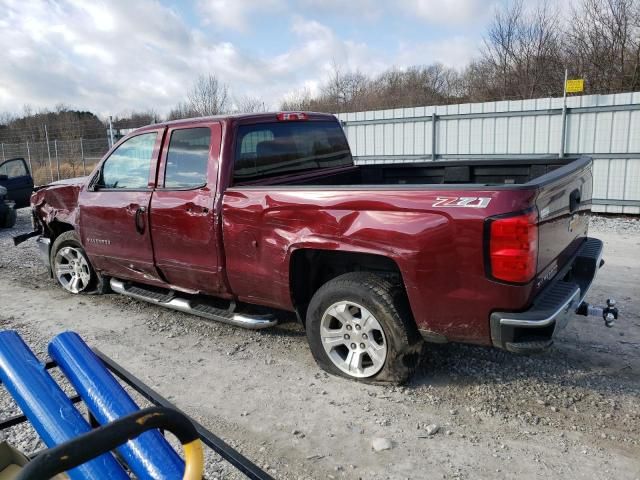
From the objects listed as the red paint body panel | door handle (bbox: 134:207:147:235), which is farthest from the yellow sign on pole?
door handle (bbox: 134:207:147:235)

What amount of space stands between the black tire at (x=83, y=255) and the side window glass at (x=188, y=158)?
1.86m

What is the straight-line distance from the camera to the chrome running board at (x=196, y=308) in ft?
13.5

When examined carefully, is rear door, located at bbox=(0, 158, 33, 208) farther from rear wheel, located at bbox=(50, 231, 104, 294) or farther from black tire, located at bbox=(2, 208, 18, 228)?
rear wheel, located at bbox=(50, 231, 104, 294)

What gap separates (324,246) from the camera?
3.54m

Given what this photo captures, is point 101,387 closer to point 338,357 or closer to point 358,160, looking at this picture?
point 338,357

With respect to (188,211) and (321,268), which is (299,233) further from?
(188,211)

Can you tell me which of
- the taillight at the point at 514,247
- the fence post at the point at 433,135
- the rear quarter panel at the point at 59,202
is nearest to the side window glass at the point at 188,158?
the rear quarter panel at the point at 59,202

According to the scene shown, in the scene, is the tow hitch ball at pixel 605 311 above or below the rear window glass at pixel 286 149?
below

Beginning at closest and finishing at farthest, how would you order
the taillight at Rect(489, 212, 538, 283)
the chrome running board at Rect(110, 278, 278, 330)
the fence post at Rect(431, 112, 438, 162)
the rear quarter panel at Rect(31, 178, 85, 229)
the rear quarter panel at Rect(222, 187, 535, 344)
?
1. the taillight at Rect(489, 212, 538, 283)
2. the rear quarter panel at Rect(222, 187, 535, 344)
3. the chrome running board at Rect(110, 278, 278, 330)
4. the rear quarter panel at Rect(31, 178, 85, 229)
5. the fence post at Rect(431, 112, 438, 162)

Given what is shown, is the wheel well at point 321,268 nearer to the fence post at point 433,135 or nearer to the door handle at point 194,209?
the door handle at point 194,209

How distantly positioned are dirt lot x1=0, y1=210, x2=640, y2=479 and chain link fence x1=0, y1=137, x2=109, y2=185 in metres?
17.5

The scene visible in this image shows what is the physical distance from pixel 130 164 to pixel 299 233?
229 centimetres

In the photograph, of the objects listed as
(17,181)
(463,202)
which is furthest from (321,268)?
(17,181)

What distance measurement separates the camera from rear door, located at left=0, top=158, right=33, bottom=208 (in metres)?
12.4
